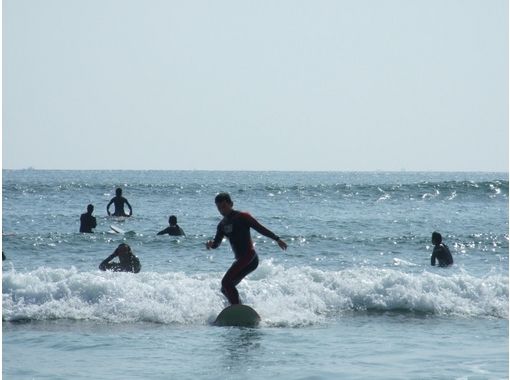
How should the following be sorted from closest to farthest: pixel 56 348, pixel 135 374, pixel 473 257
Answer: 1. pixel 135 374
2. pixel 56 348
3. pixel 473 257

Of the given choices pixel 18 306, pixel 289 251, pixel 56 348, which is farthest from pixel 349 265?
pixel 56 348

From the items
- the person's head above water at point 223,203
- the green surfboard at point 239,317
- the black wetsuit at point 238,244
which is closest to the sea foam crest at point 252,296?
the green surfboard at point 239,317

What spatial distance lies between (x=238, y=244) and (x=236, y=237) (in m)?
0.10

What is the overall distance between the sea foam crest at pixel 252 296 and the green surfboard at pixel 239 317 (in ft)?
0.97

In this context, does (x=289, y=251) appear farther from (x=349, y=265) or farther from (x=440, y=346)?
(x=440, y=346)

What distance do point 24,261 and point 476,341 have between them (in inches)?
467

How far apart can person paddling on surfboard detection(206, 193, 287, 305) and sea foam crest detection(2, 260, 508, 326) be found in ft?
2.57

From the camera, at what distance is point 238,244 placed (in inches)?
472

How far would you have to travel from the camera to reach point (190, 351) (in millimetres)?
10250

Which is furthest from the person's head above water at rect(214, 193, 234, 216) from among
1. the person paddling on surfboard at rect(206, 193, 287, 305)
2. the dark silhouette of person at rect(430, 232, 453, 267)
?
the dark silhouette of person at rect(430, 232, 453, 267)

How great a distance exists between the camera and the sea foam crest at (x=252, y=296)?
12789 mm

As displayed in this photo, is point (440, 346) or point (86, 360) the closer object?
point (86, 360)

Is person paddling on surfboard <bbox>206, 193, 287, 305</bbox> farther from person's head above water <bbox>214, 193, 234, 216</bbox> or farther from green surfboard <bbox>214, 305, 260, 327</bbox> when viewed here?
green surfboard <bbox>214, 305, 260, 327</bbox>

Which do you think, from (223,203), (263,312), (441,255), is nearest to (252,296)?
(263,312)
